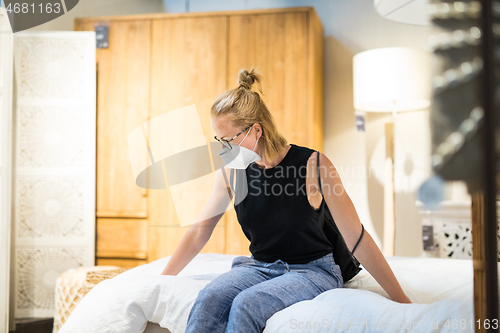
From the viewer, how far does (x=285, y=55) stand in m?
1.92

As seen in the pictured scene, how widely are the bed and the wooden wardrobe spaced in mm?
1088

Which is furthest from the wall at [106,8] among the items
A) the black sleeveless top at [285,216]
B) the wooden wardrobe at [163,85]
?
the black sleeveless top at [285,216]

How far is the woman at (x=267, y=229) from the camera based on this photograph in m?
0.72

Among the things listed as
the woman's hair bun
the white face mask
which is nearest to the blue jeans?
the white face mask

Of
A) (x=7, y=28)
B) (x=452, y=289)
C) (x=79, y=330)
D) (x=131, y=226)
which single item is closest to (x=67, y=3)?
(x=7, y=28)

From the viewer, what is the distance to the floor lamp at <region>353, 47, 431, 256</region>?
1598mm

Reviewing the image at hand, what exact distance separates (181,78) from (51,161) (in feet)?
2.53

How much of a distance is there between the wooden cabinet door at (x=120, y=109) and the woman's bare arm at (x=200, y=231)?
1083 mm

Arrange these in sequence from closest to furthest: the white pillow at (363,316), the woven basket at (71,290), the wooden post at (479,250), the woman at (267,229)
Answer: the wooden post at (479,250)
the white pillow at (363,316)
the woman at (267,229)
the woven basket at (71,290)

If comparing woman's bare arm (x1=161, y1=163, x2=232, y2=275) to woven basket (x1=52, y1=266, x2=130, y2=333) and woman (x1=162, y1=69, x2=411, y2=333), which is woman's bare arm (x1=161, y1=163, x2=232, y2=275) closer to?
woman (x1=162, y1=69, x2=411, y2=333)

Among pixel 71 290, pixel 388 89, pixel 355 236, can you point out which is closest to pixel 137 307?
pixel 355 236

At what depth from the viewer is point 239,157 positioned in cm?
102

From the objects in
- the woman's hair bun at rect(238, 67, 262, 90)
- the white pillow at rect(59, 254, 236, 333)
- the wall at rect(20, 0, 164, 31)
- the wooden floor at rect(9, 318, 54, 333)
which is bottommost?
the wooden floor at rect(9, 318, 54, 333)

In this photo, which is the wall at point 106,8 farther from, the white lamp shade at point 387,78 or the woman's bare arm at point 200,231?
the woman's bare arm at point 200,231
